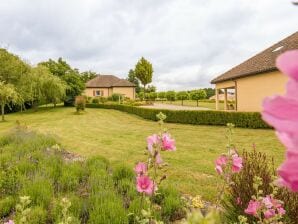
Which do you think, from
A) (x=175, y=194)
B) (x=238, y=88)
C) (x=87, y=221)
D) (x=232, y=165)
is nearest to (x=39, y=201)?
(x=87, y=221)

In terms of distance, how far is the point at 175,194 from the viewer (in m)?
6.17

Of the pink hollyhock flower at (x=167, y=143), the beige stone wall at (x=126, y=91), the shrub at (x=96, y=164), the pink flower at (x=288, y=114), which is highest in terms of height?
the beige stone wall at (x=126, y=91)

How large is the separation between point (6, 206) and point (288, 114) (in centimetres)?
619

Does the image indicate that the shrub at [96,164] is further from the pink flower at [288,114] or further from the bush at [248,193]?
the pink flower at [288,114]

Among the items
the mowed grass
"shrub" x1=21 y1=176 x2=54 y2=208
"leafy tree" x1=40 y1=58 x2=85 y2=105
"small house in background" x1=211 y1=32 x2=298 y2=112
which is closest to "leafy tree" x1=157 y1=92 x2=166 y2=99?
"leafy tree" x1=40 y1=58 x2=85 y2=105

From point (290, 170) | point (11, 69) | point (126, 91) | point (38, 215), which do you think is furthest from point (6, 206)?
point (126, 91)

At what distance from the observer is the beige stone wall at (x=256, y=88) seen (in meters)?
20.5

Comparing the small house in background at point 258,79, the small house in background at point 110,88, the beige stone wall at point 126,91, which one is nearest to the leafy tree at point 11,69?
the small house in background at point 258,79

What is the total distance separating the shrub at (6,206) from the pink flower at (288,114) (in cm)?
610

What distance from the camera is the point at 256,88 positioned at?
896 inches

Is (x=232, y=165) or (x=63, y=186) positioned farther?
(x=63, y=186)

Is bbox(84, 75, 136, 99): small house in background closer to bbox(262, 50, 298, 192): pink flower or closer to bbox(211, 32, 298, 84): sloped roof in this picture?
bbox(211, 32, 298, 84): sloped roof

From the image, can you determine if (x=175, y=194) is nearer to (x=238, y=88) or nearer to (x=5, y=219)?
(x=5, y=219)

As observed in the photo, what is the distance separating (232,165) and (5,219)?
13.9 ft
